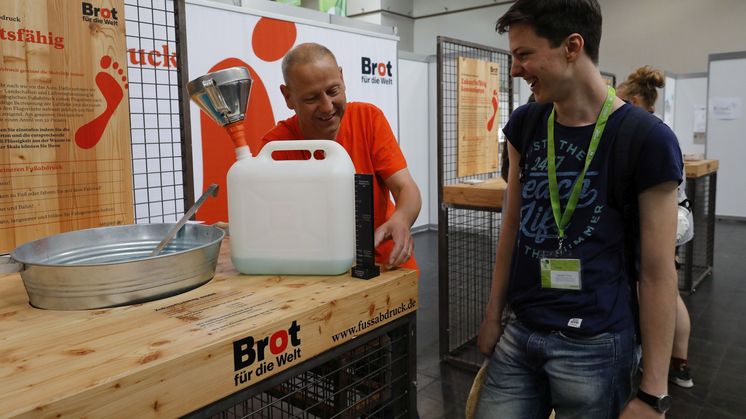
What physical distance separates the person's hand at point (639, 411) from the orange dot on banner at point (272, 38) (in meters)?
2.95

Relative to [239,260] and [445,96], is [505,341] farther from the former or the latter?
[445,96]

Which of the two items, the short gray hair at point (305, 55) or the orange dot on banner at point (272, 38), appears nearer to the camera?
the short gray hair at point (305, 55)

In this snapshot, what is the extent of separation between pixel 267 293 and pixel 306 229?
0.15 meters

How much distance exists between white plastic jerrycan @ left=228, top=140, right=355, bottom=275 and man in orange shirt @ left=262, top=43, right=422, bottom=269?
17cm

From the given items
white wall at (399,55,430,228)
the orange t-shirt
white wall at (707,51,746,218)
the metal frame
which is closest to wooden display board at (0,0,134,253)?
the metal frame

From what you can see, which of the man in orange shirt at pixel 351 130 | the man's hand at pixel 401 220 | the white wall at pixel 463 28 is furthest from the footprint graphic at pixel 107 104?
the white wall at pixel 463 28

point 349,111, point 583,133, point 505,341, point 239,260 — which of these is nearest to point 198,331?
point 239,260

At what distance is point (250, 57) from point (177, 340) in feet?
9.39

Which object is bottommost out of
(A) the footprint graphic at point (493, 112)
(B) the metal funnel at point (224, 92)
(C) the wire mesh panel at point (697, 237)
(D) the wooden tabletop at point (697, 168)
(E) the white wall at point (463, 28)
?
(C) the wire mesh panel at point (697, 237)

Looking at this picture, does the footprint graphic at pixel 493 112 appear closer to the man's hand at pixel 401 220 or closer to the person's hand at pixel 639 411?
the man's hand at pixel 401 220

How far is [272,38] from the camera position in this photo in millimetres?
3529

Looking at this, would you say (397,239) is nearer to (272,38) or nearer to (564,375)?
(564,375)

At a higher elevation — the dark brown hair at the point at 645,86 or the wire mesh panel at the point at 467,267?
the dark brown hair at the point at 645,86

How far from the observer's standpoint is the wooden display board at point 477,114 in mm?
3262
